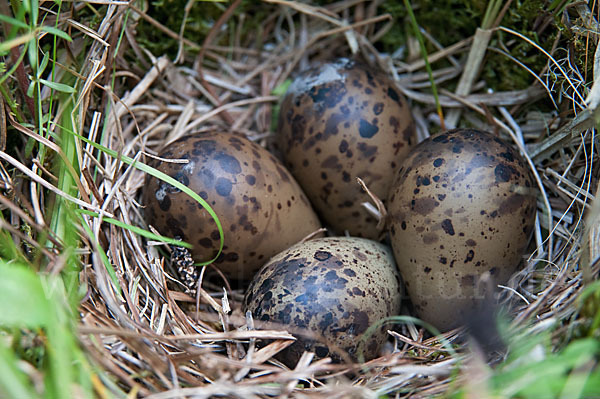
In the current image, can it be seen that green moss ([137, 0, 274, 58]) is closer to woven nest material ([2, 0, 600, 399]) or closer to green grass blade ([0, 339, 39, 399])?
woven nest material ([2, 0, 600, 399])

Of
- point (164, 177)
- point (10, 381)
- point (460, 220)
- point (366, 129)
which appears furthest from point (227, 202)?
point (10, 381)

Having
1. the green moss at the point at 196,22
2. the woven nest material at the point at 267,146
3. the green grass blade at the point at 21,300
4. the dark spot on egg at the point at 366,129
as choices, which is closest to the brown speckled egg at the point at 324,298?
the woven nest material at the point at 267,146

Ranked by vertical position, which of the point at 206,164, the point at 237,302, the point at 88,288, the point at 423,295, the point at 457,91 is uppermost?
the point at 457,91

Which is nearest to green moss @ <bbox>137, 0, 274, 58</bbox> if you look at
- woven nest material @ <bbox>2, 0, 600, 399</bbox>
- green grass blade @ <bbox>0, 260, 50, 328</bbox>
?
woven nest material @ <bbox>2, 0, 600, 399</bbox>

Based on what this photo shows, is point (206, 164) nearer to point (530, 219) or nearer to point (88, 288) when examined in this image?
point (88, 288)

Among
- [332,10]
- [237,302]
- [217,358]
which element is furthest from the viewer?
[332,10]

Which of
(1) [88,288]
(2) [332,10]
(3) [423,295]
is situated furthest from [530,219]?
(1) [88,288]
